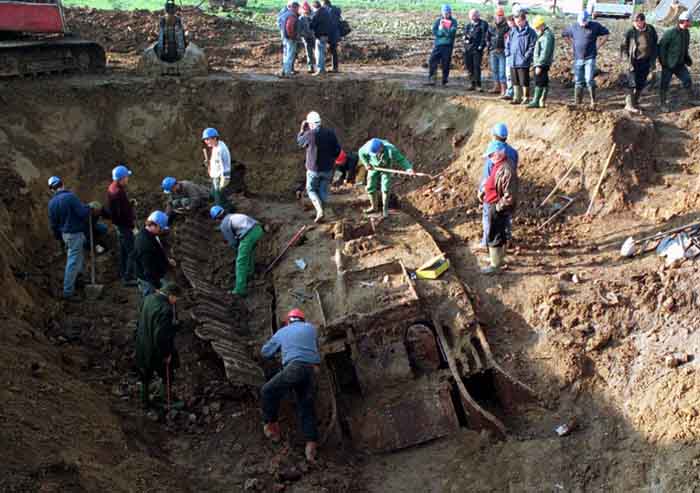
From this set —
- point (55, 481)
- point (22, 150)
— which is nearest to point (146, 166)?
point (22, 150)

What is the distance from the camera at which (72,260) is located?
10.4 meters

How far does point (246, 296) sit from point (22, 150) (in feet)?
17.8

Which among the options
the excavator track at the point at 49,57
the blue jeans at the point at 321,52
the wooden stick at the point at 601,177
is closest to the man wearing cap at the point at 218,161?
the blue jeans at the point at 321,52

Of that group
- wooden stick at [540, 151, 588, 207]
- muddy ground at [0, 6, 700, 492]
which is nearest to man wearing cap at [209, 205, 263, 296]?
muddy ground at [0, 6, 700, 492]

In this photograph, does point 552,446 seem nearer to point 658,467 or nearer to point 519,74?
point 658,467

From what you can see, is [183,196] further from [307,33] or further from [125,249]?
[307,33]

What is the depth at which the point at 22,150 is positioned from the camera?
492 inches

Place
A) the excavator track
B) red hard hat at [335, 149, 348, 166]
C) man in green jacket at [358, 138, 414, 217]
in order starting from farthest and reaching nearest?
the excavator track
red hard hat at [335, 149, 348, 166]
man in green jacket at [358, 138, 414, 217]

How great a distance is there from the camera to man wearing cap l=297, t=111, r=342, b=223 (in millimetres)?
10961

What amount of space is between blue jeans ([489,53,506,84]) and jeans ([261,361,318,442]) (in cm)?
853

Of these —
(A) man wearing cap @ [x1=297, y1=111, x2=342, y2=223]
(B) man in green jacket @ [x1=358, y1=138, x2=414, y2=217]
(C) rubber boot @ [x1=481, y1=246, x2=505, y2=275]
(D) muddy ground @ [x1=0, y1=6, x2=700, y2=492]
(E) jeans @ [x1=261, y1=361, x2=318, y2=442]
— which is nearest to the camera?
(D) muddy ground @ [x1=0, y1=6, x2=700, y2=492]

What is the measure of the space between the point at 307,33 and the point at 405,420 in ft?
32.9

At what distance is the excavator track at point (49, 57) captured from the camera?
45.3 feet

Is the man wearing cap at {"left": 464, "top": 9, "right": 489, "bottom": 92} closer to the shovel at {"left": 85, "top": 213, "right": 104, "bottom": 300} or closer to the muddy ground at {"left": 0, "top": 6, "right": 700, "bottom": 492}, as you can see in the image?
the muddy ground at {"left": 0, "top": 6, "right": 700, "bottom": 492}
